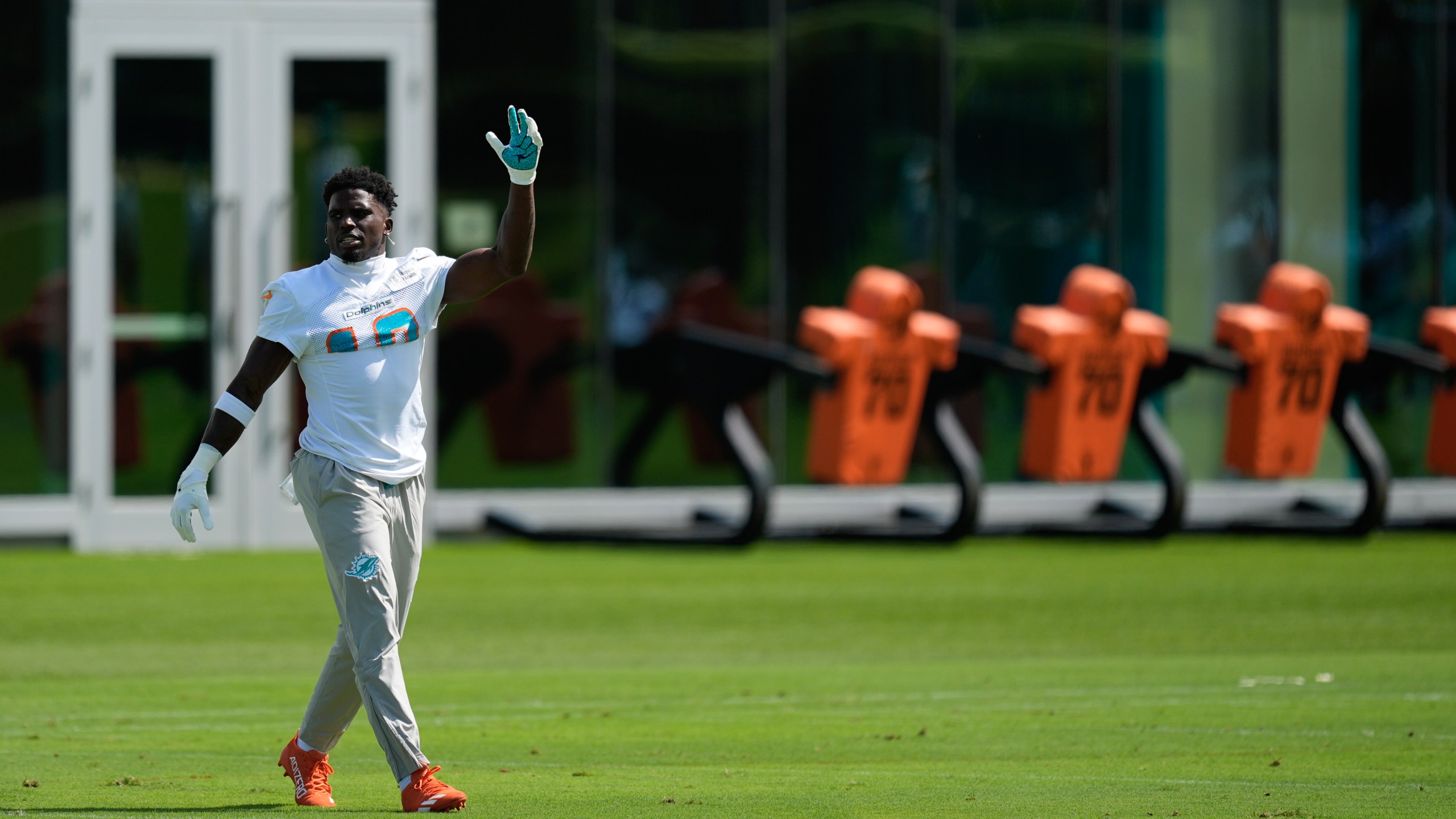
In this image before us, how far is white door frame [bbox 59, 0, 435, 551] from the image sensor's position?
14078 millimetres

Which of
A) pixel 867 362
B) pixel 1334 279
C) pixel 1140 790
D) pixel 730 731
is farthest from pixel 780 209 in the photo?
pixel 1140 790

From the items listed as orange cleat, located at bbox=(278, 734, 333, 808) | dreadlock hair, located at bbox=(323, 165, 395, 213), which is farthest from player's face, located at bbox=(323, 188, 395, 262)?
orange cleat, located at bbox=(278, 734, 333, 808)

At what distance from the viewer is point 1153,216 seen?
17.2 m

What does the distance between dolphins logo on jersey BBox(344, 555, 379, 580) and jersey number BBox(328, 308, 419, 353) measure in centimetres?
57

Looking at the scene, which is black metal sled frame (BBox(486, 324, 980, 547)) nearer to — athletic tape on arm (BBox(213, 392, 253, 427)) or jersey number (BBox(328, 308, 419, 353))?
jersey number (BBox(328, 308, 419, 353))

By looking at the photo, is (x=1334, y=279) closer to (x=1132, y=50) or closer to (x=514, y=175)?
(x=1132, y=50)

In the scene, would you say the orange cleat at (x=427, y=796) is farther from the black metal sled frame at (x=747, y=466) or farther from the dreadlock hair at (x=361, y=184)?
the black metal sled frame at (x=747, y=466)

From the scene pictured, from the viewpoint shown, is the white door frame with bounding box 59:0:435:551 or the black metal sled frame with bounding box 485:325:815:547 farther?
the white door frame with bounding box 59:0:435:551

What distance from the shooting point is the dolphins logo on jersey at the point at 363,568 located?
5.63 meters

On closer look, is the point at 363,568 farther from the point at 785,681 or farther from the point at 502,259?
the point at 785,681

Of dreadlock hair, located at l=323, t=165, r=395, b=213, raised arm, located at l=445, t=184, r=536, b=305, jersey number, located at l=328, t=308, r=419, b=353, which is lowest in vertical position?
jersey number, located at l=328, t=308, r=419, b=353

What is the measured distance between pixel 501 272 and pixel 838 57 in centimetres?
1063

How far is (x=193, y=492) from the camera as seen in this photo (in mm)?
5809

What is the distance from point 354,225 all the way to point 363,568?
962 mm
